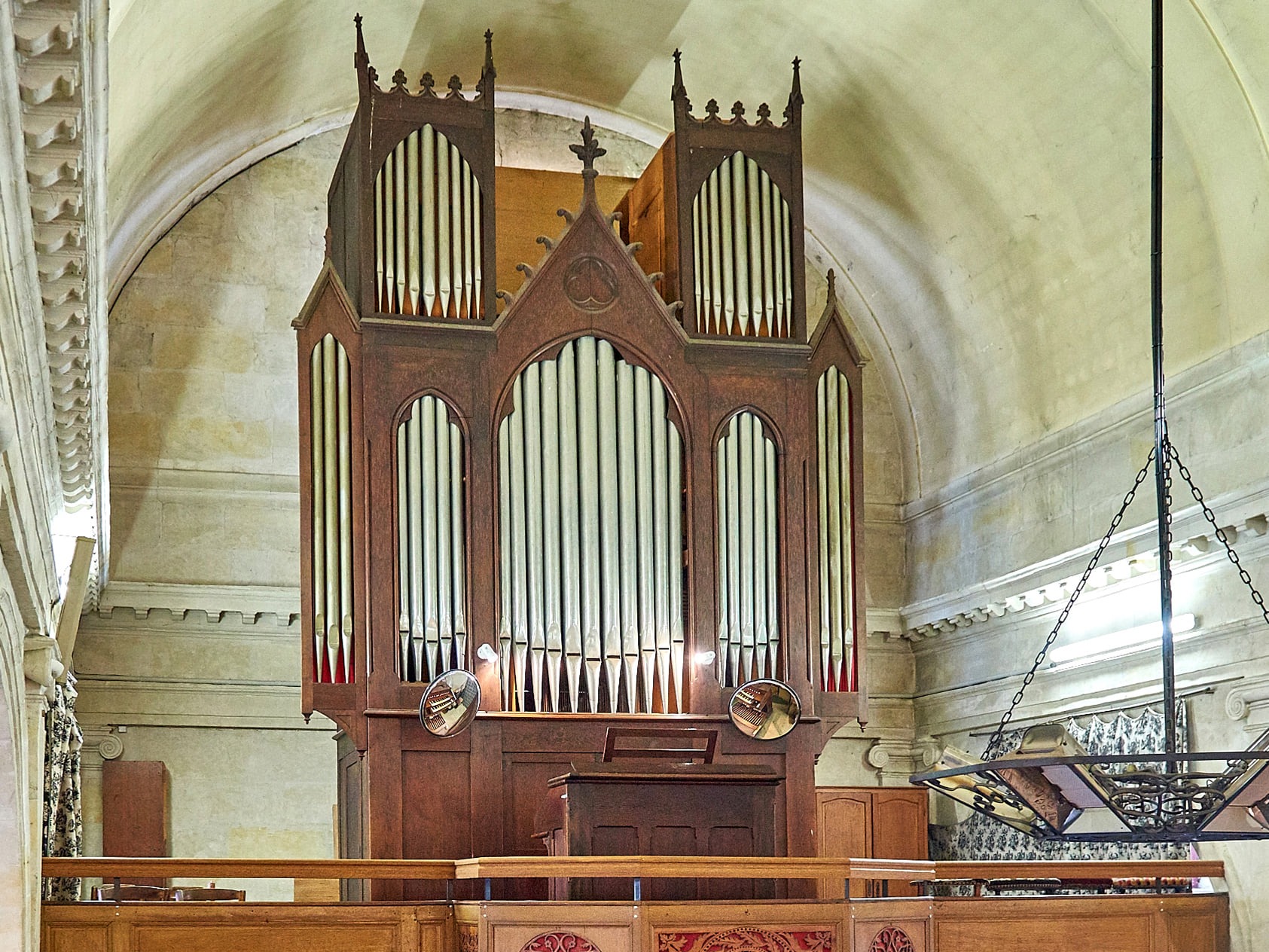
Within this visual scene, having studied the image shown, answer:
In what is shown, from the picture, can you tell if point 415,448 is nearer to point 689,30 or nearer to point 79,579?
point 79,579

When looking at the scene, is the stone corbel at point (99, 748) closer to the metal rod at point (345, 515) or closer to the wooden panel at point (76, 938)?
the metal rod at point (345, 515)

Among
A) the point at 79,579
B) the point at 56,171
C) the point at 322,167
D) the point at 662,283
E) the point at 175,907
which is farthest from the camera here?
the point at 322,167

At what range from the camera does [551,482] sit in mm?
11172

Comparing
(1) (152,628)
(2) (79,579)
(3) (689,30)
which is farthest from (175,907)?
(3) (689,30)

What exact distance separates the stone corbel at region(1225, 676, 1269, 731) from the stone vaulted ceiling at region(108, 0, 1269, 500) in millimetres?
2034

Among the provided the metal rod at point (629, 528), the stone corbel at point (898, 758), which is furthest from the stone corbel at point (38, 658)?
the stone corbel at point (898, 758)

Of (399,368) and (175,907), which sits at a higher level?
(399,368)

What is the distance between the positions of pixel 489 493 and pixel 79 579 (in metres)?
2.50

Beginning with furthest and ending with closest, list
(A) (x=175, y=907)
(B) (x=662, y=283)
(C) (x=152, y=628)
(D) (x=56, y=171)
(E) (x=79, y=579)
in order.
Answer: (C) (x=152, y=628), (B) (x=662, y=283), (E) (x=79, y=579), (A) (x=175, y=907), (D) (x=56, y=171)

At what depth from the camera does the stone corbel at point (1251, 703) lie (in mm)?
10391

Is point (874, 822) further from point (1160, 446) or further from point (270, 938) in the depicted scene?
point (1160, 446)

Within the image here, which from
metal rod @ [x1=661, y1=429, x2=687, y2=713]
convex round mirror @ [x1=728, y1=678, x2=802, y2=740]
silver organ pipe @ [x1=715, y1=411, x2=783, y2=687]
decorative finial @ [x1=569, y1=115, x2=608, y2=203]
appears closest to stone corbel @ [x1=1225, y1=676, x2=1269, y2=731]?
convex round mirror @ [x1=728, y1=678, x2=802, y2=740]

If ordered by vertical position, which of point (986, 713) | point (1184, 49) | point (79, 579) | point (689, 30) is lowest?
point (986, 713)

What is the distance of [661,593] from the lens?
11125mm
